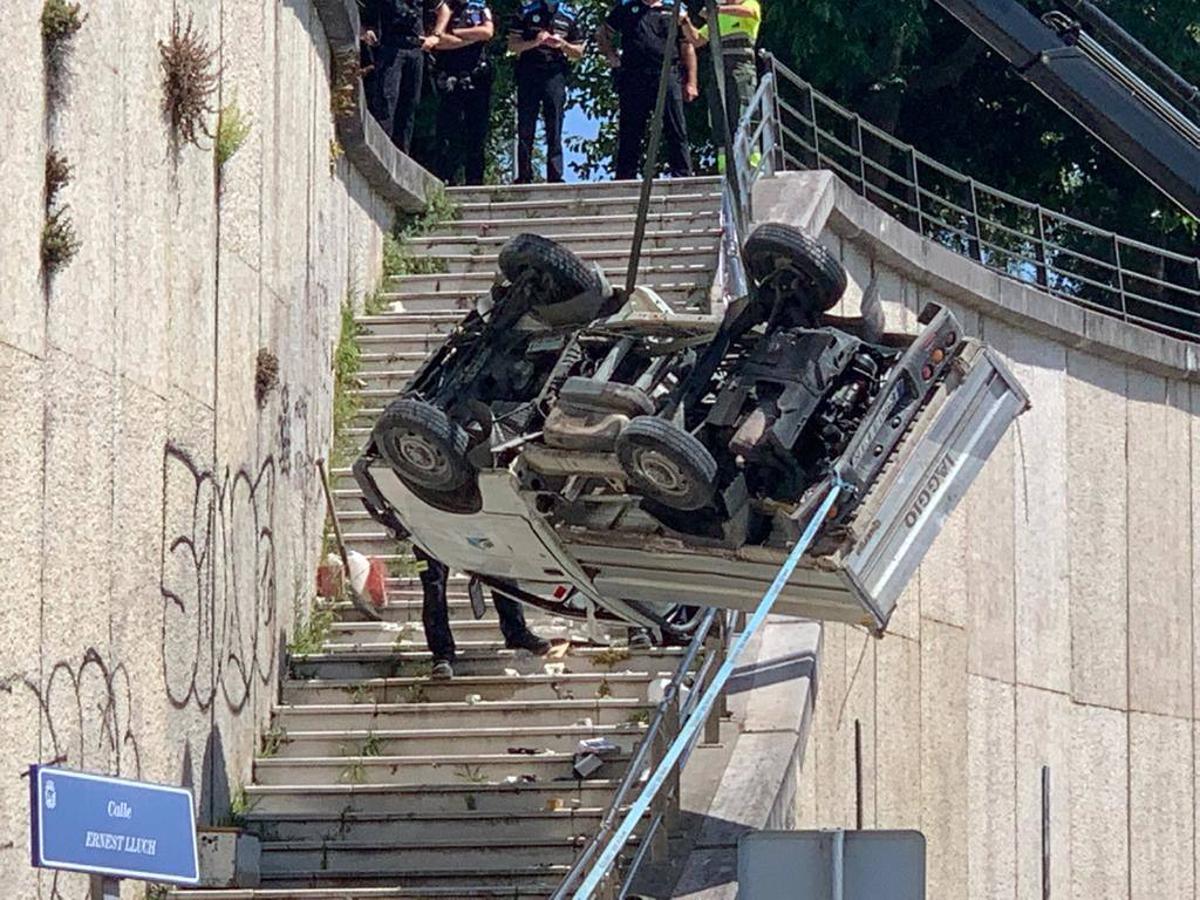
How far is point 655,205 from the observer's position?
21.0 meters

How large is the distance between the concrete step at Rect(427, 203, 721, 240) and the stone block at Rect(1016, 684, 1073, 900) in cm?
458

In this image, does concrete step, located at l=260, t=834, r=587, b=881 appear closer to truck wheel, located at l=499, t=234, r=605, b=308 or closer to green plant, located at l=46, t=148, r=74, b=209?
truck wheel, located at l=499, t=234, r=605, b=308

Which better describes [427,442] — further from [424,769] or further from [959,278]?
[959,278]

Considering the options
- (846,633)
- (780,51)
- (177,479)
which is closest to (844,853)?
(177,479)

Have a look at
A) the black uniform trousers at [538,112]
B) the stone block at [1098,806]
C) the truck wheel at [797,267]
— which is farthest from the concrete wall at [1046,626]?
the truck wheel at [797,267]

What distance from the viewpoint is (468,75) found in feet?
73.3

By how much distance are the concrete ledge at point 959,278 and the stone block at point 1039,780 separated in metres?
3.03

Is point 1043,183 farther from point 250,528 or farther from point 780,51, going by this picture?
point 250,528

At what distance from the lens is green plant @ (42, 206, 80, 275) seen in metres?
12.4

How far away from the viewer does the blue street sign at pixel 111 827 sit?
867 cm

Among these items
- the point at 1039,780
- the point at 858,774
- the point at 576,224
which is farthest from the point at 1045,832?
the point at 576,224

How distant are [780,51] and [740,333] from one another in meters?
16.2

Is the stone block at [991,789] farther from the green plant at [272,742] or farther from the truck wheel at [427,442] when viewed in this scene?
the truck wheel at [427,442]

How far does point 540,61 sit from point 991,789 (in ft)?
21.5
